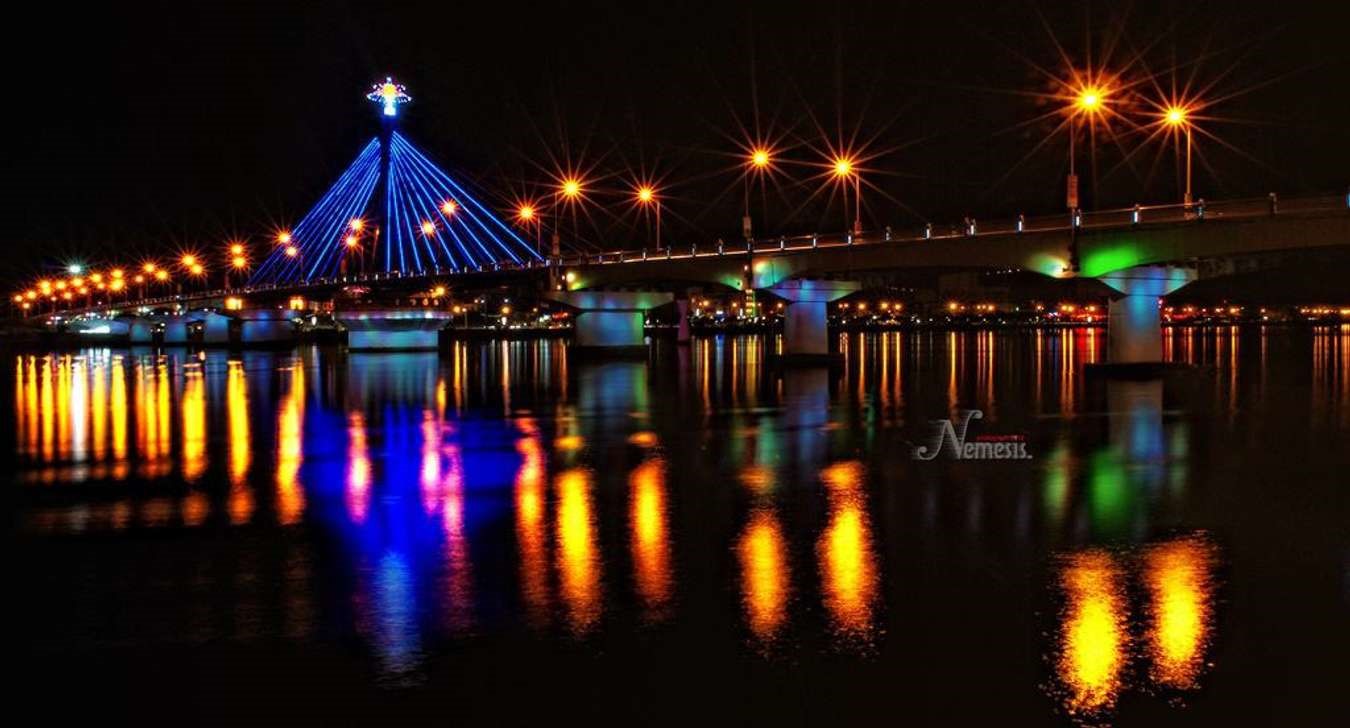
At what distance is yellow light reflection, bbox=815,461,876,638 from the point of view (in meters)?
10.5

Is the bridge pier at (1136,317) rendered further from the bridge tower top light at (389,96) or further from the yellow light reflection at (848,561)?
the bridge tower top light at (389,96)

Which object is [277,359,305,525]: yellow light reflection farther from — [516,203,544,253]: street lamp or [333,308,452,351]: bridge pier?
[333,308,452,351]: bridge pier

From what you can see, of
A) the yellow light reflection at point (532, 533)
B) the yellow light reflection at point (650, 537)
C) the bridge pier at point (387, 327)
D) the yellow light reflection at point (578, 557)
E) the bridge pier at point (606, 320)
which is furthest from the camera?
the bridge pier at point (387, 327)

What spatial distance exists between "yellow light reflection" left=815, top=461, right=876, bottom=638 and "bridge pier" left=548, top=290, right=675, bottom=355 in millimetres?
66306

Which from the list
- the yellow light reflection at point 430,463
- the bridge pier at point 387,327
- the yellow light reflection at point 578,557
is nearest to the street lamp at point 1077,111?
the yellow light reflection at point 430,463

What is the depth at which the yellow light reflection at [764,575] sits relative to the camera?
33.7ft

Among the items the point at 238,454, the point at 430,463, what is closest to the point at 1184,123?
the point at 430,463

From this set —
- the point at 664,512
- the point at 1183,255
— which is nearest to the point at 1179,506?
the point at 664,512

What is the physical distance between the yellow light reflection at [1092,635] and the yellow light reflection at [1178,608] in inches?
10.2

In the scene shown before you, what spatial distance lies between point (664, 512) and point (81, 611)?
7276mm

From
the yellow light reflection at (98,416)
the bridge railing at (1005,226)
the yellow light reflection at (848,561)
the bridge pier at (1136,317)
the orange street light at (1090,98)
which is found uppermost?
the orange street light at (1090,98)

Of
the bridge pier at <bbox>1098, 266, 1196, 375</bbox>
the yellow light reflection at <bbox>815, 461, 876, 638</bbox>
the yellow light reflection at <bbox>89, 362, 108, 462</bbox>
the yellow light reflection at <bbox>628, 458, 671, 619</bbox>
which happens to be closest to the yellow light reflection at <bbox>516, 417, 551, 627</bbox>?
the yellow light reflection at <bbox>628, 458, 671, 619</bbox>

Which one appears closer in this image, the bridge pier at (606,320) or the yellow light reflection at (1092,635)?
the yellow light reflection at (1092,635)

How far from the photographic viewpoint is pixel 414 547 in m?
13.7
